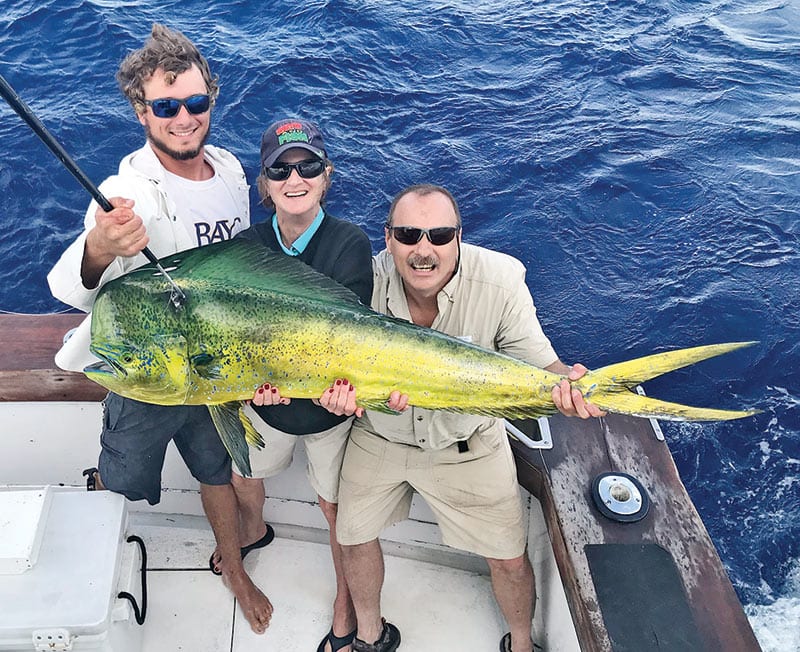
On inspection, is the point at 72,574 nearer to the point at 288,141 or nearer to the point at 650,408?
the point at 288,141

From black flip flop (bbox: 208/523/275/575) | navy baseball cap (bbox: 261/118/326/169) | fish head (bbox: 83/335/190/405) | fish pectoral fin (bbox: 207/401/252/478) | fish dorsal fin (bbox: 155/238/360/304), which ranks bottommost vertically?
black flip flop (bbox: 208/523/275/575)

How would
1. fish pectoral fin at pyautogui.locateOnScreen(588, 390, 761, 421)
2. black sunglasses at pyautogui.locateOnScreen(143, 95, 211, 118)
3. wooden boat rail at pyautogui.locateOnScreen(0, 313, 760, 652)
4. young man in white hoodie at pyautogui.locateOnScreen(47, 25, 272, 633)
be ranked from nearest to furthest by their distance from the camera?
fish pectoral fin at pyautogui.locateOnScreen(588, 390, 761, 421) → wooden boat rail at pyautogui.locateOnScreen(0, 313, 760, 652) → young man in white hoodie at pyautogui.locateOnScreen(47, 25, 272, 633) → black sunglasses at pyautogui.locateOnScreen(143, 95, 211, 118)

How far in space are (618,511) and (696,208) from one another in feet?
14.3

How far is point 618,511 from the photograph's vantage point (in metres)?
2.30

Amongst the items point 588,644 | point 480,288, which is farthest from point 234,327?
point 588,644

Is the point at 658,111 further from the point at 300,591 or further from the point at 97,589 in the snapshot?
the point at 97,589

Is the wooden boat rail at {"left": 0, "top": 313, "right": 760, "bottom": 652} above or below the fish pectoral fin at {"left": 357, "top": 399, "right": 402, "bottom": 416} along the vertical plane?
below

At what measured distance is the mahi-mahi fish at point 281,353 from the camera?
74.0 inches

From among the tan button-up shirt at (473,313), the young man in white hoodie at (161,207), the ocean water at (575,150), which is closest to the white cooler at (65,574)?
the young man in white hoodie at (161,207)

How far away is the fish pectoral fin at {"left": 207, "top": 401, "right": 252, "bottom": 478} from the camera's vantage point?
2.07 metres

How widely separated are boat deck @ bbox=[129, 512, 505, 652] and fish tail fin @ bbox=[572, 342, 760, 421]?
137 cm

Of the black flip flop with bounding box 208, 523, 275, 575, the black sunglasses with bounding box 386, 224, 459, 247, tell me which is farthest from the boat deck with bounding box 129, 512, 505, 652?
the black sunglasses with bounding box 386, 224, 459, 247

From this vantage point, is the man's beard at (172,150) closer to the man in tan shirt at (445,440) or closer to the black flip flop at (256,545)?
the man in tan shirt at (445,440)

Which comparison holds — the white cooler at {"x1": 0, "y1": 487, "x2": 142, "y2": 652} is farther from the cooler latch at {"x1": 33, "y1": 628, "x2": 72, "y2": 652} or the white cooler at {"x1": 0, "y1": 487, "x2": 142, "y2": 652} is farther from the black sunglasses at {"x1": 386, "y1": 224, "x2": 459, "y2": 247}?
the black sunglasses at {"x1": 386, "y1": 224, "x2": 459, "y2": 247}
